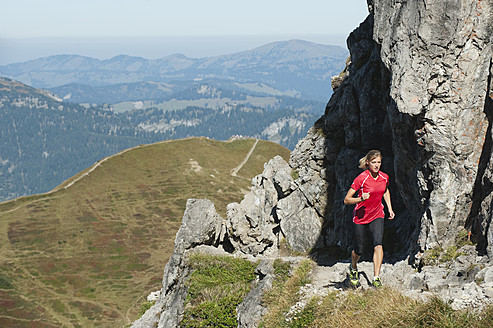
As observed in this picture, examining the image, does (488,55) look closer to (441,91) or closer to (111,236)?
(441,91)

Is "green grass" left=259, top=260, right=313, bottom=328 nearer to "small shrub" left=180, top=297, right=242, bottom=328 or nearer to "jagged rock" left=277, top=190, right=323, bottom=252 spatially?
"small shrub" left=180, top=297, right=242, bottom=328

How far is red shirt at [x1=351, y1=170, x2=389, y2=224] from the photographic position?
11.2 m

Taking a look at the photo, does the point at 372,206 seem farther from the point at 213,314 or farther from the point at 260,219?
the point at 260,219

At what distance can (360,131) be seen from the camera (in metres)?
25.3

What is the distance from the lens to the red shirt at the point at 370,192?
36.9 feet

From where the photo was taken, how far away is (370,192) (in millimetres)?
11211

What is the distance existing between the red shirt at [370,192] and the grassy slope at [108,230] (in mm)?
62091

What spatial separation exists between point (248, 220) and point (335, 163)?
8.72 metres

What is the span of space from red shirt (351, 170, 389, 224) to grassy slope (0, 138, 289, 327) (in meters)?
62.1

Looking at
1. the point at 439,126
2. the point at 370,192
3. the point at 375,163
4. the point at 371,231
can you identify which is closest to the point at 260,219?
the point at 439,126

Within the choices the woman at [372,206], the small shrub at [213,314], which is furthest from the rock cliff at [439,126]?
the small shrub at [213,314]

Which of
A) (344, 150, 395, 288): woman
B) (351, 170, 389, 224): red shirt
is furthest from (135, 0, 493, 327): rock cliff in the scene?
(351, 170, 389, 224): red shirt

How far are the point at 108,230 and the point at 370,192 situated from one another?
10209cm

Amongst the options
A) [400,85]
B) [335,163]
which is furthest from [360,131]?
[400,85]
